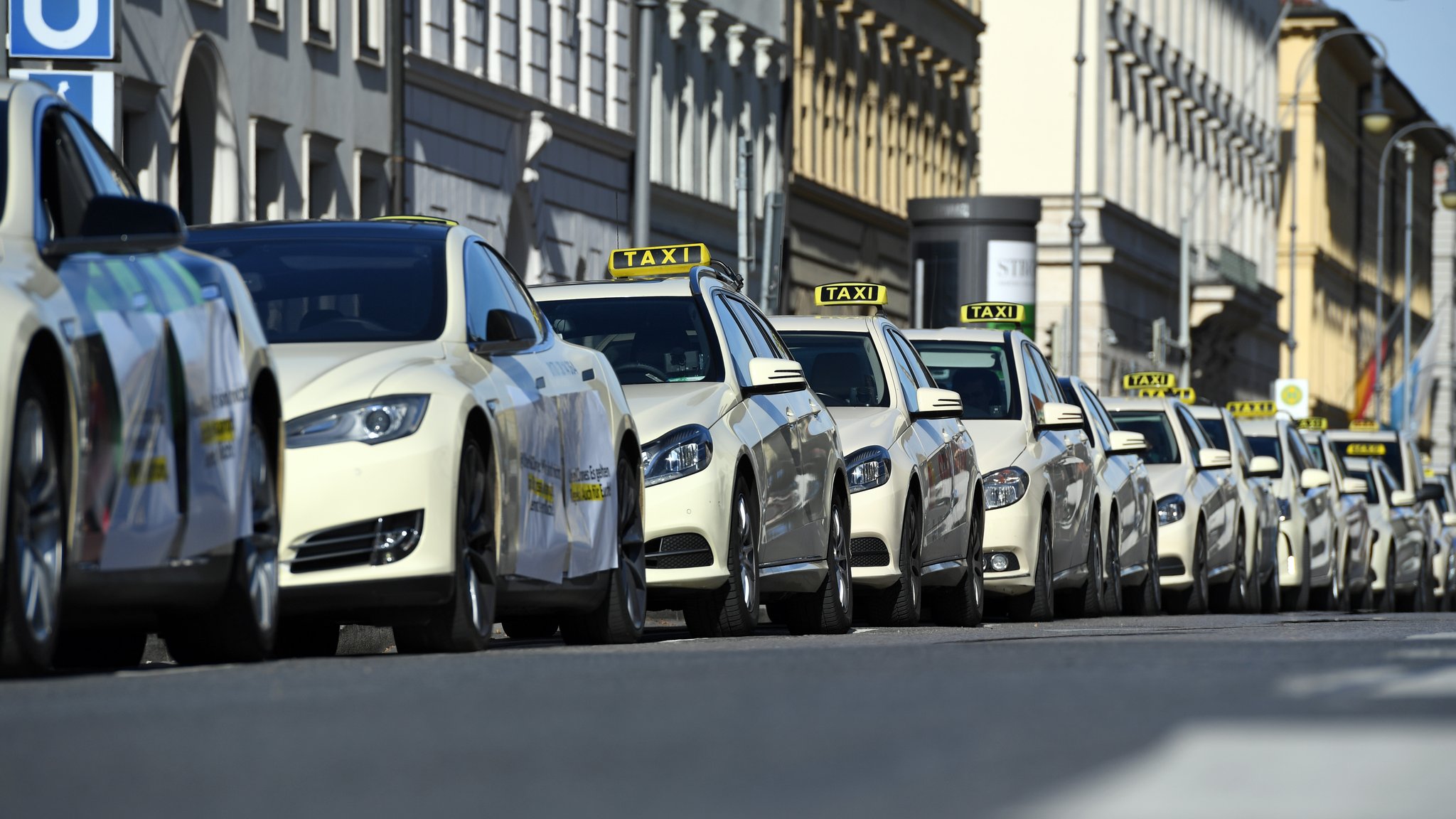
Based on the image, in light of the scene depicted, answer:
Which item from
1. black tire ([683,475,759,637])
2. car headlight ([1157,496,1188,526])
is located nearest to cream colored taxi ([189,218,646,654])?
black tire ([683,475,759,637])

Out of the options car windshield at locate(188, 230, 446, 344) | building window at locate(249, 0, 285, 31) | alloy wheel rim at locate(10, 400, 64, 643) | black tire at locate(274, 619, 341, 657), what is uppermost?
building window at locate(249, 0, 285, 31)

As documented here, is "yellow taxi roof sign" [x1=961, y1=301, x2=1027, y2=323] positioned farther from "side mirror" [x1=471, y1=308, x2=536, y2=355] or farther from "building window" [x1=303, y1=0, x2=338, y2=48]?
"side mirror" [x1=471, y1=308, x2=536, y2=355]

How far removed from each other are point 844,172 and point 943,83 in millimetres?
8635

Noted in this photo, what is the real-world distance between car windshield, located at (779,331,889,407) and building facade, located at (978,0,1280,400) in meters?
43.9

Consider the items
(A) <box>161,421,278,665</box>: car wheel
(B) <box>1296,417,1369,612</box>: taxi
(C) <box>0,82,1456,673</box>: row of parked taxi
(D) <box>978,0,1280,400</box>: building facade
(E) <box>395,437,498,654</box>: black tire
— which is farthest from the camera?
(D) <box>978,0,1280,400</box>: building facade

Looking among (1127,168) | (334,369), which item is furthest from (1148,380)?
(1127,168)

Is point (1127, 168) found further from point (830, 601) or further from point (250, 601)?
point (250, 601)

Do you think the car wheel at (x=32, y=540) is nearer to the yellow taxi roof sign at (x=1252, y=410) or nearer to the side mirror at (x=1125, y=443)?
the side mirror at (x=1125, y=443)

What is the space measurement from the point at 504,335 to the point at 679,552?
87.8 inches

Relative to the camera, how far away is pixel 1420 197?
435 ft

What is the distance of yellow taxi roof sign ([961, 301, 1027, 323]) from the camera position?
99.0ft

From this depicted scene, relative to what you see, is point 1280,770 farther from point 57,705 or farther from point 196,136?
point 196,136

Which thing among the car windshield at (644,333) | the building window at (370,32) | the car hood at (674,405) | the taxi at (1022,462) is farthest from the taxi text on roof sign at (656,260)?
the building window at (370,32)

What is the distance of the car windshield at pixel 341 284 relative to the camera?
11141 mm
